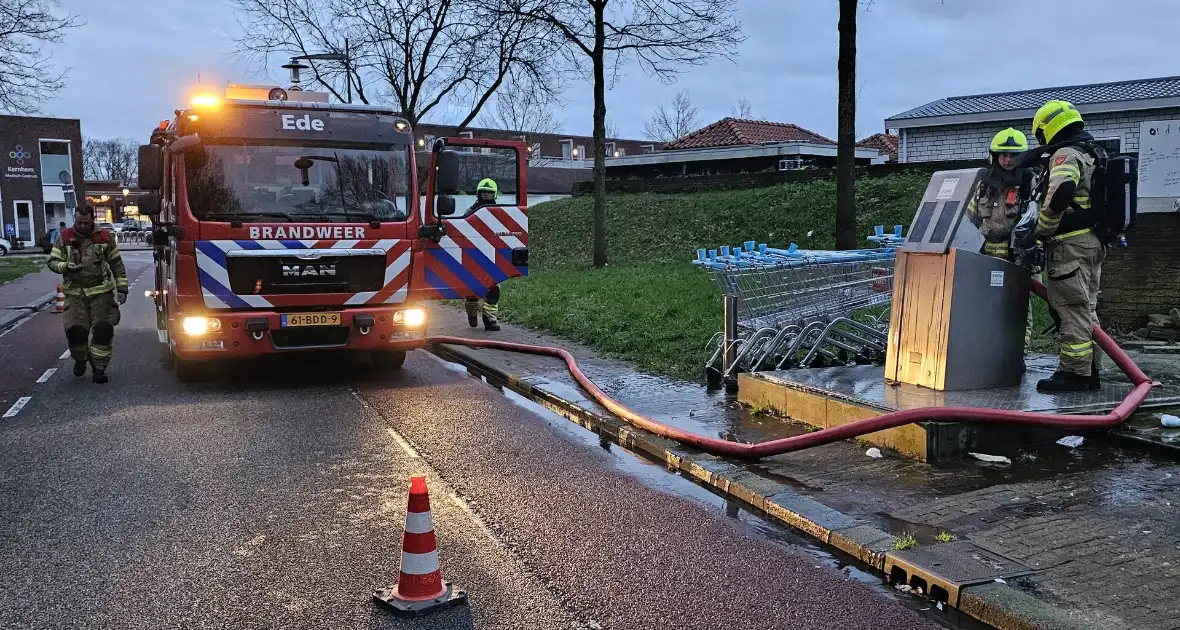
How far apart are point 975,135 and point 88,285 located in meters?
23.7

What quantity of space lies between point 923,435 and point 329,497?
3.63 metres

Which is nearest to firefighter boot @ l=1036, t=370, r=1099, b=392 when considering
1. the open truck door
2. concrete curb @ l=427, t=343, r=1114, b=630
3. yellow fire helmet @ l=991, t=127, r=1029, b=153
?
yellow fire helmet @ l=991, t=127, r=1029, b=153

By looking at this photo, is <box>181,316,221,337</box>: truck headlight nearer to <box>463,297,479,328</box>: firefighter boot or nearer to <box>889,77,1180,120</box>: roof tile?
<box>463,297,479,328</box>: firefighter boot

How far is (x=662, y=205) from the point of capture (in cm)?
2720

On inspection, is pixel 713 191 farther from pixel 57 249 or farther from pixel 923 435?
pixel 923 435

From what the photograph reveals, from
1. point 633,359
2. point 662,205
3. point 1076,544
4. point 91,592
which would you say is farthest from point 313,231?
point 662,205

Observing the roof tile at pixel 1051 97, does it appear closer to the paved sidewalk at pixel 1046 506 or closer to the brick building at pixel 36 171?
the paved sidewalk at pixel 1046 506

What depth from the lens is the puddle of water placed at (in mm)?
3858

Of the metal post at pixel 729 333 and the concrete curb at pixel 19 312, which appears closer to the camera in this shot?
the metal post at pixel 729 333

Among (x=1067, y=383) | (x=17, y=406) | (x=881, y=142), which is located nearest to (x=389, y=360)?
(x=17, y=406)

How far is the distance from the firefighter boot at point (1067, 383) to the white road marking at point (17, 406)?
27.4ft

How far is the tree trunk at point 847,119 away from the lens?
13.8 m

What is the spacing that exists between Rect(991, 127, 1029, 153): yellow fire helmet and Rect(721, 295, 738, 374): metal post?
2.29 meters

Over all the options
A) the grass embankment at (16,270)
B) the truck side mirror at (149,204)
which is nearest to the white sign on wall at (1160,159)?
the truck side mirror at (149,204)
